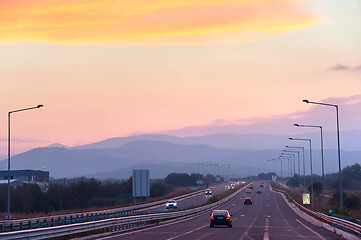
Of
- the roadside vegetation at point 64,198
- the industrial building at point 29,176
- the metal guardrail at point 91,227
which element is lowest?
the roadside vegetation at point 64,198

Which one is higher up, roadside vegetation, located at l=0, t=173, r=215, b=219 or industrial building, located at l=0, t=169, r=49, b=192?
industrial building, located at l=0, t=169, r=49, b=192

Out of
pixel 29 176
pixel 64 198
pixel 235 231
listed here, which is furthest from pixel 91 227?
pixel 29 176

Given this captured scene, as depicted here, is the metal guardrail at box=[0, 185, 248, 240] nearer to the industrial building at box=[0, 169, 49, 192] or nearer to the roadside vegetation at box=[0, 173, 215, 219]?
the roadside vegetation at box=[0, 173, 215, 219]

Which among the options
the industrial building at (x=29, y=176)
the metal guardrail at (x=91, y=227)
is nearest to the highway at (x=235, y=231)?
the metal guardrail at (x=91, y=227)

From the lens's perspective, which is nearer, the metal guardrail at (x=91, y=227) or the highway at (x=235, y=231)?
the metal guardrail at (x=91, y=227)

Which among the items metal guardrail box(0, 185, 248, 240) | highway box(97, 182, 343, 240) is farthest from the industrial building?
highway box(97, 182, 343, 240)

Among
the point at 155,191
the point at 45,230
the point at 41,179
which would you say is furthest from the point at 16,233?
the point at 155,191

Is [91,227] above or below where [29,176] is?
below

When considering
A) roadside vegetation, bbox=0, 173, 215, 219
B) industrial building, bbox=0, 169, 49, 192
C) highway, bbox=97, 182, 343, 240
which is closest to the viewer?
highway, bbox=97, 182, 343, 240

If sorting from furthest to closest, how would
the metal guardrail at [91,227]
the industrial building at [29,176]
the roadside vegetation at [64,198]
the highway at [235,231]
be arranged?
the industrial building at [29,176]
the roadside vegetation at [64,198]
the highway at [235,231]
the metal guardrail at [91,227]

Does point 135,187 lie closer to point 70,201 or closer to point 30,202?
point 30,202

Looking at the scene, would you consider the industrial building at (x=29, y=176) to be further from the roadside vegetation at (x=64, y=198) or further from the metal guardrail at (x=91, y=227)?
the metal guardrail at (x=91, y=227)

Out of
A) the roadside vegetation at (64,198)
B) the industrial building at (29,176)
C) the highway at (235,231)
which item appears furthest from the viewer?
the industrial building at (29,176)

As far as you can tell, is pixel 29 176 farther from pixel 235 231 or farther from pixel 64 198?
pixel 235 231
